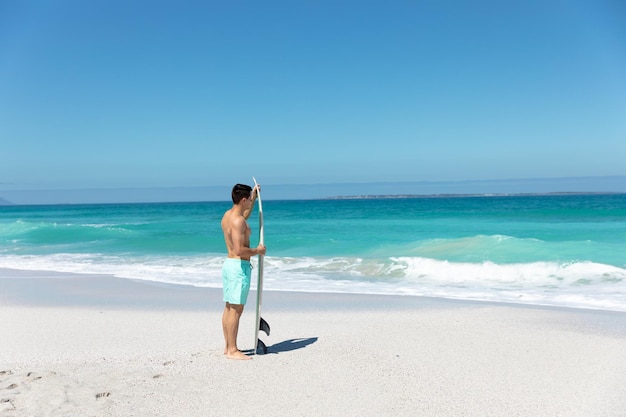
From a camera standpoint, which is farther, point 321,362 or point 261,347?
point 261,347

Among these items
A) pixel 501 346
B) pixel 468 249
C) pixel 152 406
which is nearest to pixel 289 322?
pixel 501 346

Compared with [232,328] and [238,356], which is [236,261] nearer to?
[232,328]

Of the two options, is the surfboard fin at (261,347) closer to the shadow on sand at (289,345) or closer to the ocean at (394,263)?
the shadow on sand at (289,345)

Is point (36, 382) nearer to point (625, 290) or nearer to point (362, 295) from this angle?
point (362, 295)

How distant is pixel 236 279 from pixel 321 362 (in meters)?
1.10

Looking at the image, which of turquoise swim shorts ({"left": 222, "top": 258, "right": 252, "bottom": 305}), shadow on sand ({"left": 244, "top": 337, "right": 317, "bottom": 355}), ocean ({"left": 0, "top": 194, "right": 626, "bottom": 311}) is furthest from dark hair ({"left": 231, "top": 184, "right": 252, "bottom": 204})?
ocean ({"left": 0, "top": 194, "right": 626, "bottom": 311})

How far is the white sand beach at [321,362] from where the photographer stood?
4.11m

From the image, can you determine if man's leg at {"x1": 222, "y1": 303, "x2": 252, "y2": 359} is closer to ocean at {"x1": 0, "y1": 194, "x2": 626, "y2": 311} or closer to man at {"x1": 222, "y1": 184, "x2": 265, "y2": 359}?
man at {"x1": 222, "y1": 184, "x2": 265, "y2": 359}

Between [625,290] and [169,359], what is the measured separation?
8132 mm

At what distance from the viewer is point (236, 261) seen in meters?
5.25

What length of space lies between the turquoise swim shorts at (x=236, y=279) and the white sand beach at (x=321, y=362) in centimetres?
60

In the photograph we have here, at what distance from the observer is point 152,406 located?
4066mm

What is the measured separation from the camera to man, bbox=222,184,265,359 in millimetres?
5172

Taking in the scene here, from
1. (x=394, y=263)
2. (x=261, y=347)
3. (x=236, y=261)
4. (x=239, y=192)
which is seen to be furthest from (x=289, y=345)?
(x=394, y=263)
